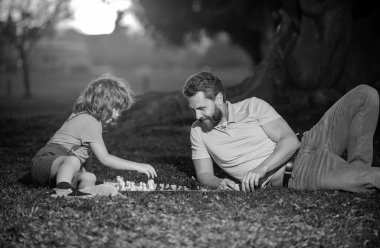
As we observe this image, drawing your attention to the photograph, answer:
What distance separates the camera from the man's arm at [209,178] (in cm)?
607

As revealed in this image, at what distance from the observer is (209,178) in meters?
6.29

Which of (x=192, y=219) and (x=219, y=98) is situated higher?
(x=219, y=98)

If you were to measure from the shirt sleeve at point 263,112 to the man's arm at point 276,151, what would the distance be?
0.05 meters

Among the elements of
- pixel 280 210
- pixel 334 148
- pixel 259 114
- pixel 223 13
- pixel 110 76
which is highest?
pixel 223 13

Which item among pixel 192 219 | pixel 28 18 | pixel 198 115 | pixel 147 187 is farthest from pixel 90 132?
pixel 28 18

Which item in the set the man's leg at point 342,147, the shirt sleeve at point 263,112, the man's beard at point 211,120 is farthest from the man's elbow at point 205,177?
the man's leg at point 342,147

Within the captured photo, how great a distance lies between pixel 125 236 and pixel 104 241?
0.58 ft

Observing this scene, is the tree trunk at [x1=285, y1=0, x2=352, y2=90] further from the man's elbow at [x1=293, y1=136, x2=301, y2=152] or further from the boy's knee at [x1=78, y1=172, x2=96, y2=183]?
the boy's knee at [x1=78, y1=172, x2=96, y2=183]

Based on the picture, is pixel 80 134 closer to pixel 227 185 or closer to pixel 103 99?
pixel 103 99

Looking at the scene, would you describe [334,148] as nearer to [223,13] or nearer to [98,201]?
[98,201]

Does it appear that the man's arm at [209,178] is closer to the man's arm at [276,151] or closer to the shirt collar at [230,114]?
the man's arm at [276,151]

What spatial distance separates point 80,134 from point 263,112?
2.11 m

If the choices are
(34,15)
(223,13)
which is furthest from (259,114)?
(34,15)

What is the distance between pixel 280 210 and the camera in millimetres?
5273
